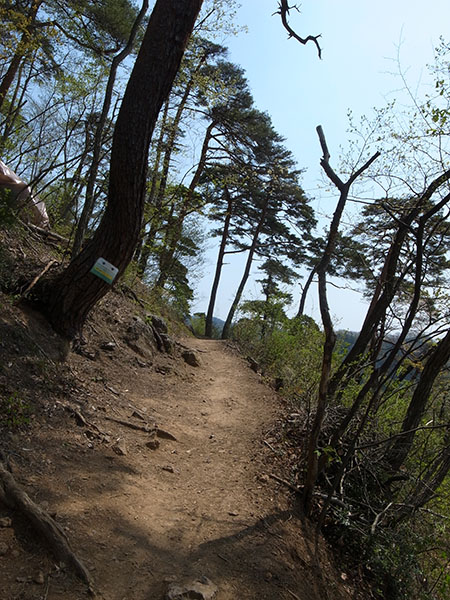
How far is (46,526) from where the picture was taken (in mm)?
2070

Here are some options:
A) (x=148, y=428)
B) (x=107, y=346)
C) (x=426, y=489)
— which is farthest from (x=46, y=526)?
(x=107, y=346)

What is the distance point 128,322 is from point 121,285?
129 cm

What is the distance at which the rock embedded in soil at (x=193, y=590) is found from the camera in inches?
84.1

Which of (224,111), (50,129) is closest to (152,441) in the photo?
(50,129)

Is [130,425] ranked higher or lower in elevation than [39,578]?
higher

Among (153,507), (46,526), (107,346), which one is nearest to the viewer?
(46,526)

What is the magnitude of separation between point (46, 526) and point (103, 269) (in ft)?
9.22

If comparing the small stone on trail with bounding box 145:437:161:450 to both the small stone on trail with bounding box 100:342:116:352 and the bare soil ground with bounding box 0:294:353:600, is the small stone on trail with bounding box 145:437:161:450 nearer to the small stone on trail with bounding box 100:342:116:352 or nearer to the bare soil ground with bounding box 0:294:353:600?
the bare soil ground with bounding box 0:294:353:600

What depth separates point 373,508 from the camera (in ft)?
12.7

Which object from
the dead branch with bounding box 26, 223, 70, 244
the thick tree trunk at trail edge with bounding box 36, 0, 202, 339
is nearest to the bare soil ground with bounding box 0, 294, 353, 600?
the thick tree trunk at trail edge with bounding box 36, 0, 202, 339

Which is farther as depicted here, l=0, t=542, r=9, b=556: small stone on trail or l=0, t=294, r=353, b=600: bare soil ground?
l=0, t=294, r=353, b=600: bare soil ground

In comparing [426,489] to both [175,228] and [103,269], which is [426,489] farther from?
[175,228]

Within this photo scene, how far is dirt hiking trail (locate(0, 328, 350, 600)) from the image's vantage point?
2176mm

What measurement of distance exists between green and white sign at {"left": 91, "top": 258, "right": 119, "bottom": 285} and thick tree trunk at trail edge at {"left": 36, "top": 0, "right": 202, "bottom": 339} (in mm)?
61
